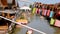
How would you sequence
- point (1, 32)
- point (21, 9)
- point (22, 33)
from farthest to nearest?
point (21, 9) → point (22, 33) → point (1, 32)

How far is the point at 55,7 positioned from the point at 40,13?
695 mm

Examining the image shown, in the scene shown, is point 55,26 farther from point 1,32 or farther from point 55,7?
point 1,32

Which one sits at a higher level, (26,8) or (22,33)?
(26,8)

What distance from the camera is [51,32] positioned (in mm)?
3443

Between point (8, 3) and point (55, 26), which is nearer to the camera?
point (55, 26)

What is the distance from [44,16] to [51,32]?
56.9 inches

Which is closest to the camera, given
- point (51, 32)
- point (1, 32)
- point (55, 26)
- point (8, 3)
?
point (1, 32)

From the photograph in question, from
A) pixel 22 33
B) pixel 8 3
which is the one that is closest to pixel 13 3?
pixel 8 3

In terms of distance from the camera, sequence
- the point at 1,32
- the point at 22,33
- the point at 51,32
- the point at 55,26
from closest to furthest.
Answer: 1. the point at 1,32
2. the point at 22,33
3. the point at 51,32
4. the point at 55,26

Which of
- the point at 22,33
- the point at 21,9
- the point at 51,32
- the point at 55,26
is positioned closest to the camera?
the point at 22,33

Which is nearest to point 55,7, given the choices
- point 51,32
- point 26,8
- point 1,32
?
point 26,8

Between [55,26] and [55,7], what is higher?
[55,7]

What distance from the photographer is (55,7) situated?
4.40 m

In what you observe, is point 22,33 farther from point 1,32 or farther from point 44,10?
point 44,10
